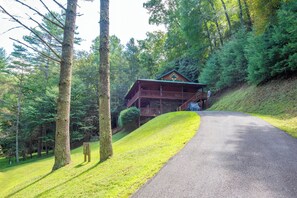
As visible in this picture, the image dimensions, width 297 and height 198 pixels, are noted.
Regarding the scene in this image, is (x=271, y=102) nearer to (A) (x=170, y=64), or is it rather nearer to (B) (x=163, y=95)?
(B) (x=163, y=95)

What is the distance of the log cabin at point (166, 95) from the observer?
24.8 m

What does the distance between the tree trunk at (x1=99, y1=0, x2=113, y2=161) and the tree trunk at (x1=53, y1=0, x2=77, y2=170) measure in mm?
1515

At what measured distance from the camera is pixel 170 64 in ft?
121

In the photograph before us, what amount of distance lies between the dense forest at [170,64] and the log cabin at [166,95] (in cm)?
228

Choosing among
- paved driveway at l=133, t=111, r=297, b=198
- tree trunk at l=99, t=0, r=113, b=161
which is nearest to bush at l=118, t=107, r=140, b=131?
tree trunk at l=99, t=0, r=113, b=161

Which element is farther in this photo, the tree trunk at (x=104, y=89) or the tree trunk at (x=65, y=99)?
the tree trunk at (x=65, y=99)

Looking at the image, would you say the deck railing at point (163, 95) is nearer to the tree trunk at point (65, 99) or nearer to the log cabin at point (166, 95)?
the log cabin at point (166, 95)

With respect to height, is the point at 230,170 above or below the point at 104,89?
below

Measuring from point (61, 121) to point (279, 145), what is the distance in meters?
6.84

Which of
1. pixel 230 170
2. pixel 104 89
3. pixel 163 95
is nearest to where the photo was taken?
pixel 230 170

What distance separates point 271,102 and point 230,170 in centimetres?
1184

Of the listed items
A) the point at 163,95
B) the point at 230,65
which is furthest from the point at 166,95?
the point at 230,65

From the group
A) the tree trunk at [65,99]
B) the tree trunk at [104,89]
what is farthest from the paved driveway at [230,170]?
the tree trunk at [65,99]

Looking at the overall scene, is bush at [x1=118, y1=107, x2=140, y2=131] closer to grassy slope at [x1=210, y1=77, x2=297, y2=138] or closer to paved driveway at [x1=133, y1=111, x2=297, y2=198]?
grassy slope at [x1=210, y1=77, x2=297, y2=138]
